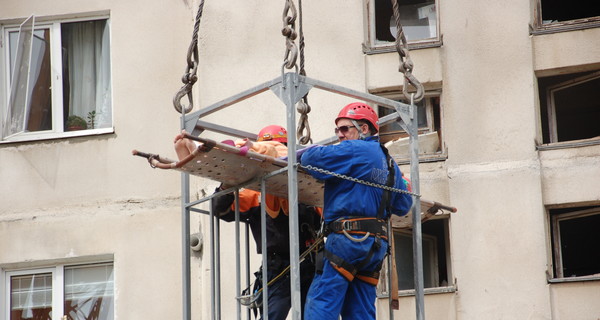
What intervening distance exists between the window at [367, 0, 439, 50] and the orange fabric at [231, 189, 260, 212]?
6.87 m

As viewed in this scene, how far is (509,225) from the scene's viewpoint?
20125 mm

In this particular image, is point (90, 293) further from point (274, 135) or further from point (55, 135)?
point (274, 135)

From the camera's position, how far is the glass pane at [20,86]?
70.9ft

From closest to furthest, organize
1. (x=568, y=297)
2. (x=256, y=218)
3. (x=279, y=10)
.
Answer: (x=256, y=218) → (x=568, y=297) → (x=279, y=10)

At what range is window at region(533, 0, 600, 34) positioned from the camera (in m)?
20.7

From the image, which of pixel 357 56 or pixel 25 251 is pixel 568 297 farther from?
pixel 25 251

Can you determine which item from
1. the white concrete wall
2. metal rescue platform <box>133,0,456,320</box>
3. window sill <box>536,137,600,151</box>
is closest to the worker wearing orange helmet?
metal rescue platform <box>133,0,456,320</box>

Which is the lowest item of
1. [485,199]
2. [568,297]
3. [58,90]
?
[568,297]

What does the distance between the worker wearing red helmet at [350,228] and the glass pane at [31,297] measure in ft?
27.1

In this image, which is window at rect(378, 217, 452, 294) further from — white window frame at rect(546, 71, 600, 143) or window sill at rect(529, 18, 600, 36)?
window sill at rect(529, 18, 600, 36)

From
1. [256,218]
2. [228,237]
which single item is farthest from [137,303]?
[256,218]

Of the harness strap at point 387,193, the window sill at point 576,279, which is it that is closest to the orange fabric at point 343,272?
the harness strap at point 387,193

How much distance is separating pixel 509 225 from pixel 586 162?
1370 mm

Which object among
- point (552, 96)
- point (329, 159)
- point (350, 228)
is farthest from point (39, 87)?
point (350, 228)
